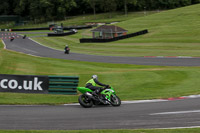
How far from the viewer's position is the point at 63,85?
18.6m

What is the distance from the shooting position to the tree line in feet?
417

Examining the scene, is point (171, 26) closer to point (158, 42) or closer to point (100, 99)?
point (158, 42)

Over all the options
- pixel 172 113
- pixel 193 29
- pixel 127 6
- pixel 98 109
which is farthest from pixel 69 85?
pixel 127 6

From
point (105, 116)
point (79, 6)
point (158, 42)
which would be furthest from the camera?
point (79, 6)

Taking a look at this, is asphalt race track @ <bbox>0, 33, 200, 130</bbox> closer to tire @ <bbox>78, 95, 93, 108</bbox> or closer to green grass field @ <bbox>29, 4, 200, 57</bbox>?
tire @ <bbox>78, 95, 93, 108</bbox>

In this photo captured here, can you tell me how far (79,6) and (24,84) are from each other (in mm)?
125380

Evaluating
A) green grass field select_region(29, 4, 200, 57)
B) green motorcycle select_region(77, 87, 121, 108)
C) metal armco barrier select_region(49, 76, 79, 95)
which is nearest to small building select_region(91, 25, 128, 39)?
green grass field select_region(29, 4, 200, 57)

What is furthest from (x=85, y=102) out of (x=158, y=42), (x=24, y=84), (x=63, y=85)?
(x=158, y=42)

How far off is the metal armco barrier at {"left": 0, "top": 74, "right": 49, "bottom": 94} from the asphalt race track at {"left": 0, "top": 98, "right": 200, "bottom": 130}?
2.77 m

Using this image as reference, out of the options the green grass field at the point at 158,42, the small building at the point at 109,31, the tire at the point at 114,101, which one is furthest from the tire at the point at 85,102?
the small building at the point at 109,31

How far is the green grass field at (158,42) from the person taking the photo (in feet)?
152

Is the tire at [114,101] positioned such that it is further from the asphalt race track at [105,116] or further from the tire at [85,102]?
the tire at [85,102]

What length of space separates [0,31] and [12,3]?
63320 mm

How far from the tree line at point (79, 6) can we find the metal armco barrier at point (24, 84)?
107 metres
